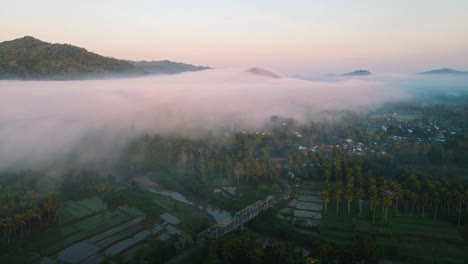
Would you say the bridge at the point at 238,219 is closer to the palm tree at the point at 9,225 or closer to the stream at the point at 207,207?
the stream at the point at 207,207

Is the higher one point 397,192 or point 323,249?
point 397,192

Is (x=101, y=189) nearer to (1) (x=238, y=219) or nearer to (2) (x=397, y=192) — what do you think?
(1) (x=238, y=219)

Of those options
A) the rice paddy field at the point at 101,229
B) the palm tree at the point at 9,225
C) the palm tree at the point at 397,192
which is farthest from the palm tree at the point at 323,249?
the palm tree at the point at 9,225

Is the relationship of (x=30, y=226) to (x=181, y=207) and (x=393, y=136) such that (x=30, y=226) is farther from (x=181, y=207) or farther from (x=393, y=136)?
(x=393, y=136)

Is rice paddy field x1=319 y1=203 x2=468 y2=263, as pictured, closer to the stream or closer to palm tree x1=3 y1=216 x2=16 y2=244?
the stream

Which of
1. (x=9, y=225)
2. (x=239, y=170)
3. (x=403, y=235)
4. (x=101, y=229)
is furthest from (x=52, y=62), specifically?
(x=403, y=235)

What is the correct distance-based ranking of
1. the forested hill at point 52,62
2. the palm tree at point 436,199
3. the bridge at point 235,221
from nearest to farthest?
1. the bridge at point 235,221
2. the palm tree at point 436,199
3. the forested hill at point 52,62

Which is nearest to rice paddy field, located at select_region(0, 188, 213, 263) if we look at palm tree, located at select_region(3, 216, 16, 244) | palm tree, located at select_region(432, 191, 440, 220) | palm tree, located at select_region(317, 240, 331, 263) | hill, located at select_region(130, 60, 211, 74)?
palm tree, located at select_region(3, 216, 16, 244)

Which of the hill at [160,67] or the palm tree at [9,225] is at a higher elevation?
the hill at [160,67]
